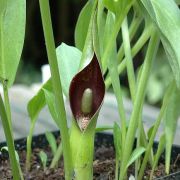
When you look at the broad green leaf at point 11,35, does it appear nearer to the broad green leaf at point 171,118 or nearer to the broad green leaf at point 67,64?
the broad green leaf at point 67,64

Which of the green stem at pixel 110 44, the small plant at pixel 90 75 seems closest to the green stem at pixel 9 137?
the small plant at pixel 90 75

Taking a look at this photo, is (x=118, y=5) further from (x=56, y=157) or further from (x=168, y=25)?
A: (x=56, y=157)

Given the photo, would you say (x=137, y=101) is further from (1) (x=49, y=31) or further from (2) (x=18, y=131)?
(2) (x=18, y=131)

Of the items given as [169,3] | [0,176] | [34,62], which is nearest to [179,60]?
[169,3]

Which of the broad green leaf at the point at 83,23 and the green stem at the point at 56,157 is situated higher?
the broad green leaf at the point at 83,23

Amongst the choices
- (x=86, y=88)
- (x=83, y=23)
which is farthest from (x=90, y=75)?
(x=83, y=23)

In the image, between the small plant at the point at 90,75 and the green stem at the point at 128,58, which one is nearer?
the small plant at the point at 90,75
